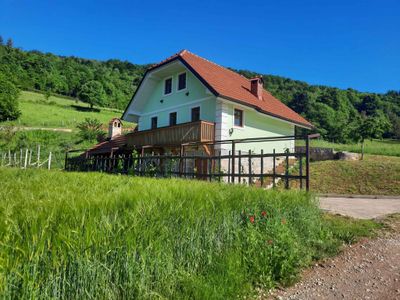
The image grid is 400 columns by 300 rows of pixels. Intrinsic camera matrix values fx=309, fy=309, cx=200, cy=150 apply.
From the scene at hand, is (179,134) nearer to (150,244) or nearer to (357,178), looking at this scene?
(357,178)

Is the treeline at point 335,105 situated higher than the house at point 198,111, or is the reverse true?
the treeline at point 335,105

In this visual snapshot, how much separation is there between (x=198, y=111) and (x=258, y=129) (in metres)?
4.44

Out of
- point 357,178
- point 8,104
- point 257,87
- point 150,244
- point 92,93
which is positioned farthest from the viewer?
point 92,93

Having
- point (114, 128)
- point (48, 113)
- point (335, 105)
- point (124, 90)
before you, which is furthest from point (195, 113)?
point (124, 90)

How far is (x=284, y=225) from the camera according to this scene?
4922 millimetres

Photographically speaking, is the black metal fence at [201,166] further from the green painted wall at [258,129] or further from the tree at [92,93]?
the tree at [92,93]

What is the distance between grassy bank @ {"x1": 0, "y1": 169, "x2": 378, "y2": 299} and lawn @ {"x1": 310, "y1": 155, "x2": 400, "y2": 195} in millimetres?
11397

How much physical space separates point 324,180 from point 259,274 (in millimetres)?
14784

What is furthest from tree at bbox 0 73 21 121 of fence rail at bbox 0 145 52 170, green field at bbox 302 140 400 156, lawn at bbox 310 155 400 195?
lawn at bbox 310 155 400 195

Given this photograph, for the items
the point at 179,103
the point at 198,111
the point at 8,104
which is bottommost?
the point at 198,111

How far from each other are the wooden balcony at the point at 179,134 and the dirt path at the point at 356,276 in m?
12.6

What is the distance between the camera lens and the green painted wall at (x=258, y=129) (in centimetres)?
1993

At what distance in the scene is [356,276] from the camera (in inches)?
176

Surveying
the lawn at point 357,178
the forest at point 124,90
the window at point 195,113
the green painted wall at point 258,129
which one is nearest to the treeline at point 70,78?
the forest at point 124,90
